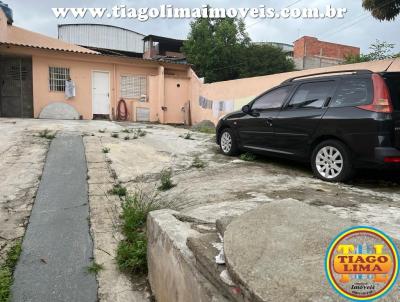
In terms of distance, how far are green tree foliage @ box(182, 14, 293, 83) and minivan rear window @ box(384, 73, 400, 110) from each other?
78.7 ft

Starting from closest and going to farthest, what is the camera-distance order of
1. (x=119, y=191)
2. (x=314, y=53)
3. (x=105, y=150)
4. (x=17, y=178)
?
(x=119, y=191)
(x=17, y=178)
(x=105, y=150)
(x=314, y=53)

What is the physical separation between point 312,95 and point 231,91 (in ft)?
28.6

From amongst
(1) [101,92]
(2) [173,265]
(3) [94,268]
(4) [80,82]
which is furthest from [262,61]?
(2) [173,265]

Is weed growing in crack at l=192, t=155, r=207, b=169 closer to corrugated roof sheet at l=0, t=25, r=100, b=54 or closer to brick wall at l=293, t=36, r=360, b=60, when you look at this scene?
corrugated roof sheet at l=0, t=25, r=100, b=54

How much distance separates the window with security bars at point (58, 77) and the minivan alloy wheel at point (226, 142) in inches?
441

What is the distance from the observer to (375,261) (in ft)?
5.97

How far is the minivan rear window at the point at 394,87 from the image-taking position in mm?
4934

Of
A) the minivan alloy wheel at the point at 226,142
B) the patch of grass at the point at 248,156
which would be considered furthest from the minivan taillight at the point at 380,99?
the minivan alloy wheel at the point at 226,142

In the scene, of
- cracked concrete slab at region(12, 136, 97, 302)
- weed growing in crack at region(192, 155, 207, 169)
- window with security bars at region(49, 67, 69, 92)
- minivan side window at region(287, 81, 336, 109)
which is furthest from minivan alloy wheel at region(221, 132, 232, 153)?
window with security bars at region(49, 67, 69, 92)

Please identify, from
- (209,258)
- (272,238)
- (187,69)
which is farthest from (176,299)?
(187,69)

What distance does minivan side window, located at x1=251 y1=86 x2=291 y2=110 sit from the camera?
261 inches

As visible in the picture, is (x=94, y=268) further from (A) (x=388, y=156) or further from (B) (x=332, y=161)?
(A) (x=388, y=156)

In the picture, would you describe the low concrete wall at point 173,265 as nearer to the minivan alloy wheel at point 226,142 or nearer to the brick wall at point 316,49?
the minivan alloy wheel at point 226,142

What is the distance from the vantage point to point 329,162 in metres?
5.54
